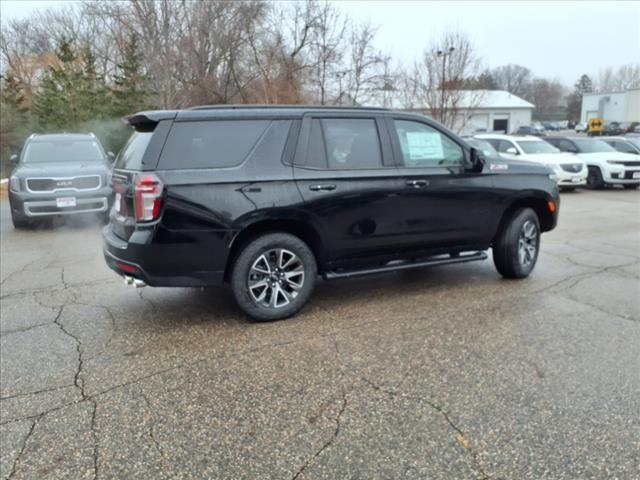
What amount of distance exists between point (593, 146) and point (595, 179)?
1446 millimetres

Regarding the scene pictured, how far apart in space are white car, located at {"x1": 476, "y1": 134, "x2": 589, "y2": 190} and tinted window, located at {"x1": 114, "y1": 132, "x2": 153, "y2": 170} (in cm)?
1214

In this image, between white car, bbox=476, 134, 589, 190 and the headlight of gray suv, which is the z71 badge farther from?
white car, bbox=476, 134, 589, 190

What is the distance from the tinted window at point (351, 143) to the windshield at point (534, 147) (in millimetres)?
12113

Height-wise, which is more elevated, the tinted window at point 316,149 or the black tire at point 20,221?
the tinted window at point 316,149

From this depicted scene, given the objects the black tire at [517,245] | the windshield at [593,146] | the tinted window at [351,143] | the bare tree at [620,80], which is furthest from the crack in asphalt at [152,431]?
the bare tree at [620,80]

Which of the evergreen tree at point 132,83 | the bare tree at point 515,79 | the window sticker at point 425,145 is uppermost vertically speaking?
the bare tree at point 515,79

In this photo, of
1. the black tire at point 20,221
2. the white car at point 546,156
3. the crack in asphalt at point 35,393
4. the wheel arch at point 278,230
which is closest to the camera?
the crack in asphalt at point 35,393

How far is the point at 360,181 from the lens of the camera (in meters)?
4.73

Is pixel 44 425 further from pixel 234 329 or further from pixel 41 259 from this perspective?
pixel 41 259

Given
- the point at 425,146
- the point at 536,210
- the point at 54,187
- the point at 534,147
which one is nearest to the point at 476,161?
the point at 425,146

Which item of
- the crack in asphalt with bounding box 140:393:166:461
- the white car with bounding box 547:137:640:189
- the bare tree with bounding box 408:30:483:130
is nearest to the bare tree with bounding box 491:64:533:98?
the bare tree with bounding box 408:30:483:130

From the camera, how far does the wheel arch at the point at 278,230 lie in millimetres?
4398

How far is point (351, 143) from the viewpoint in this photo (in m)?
4.83

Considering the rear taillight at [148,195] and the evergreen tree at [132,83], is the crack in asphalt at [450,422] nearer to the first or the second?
the rear taillight at [148,195]
